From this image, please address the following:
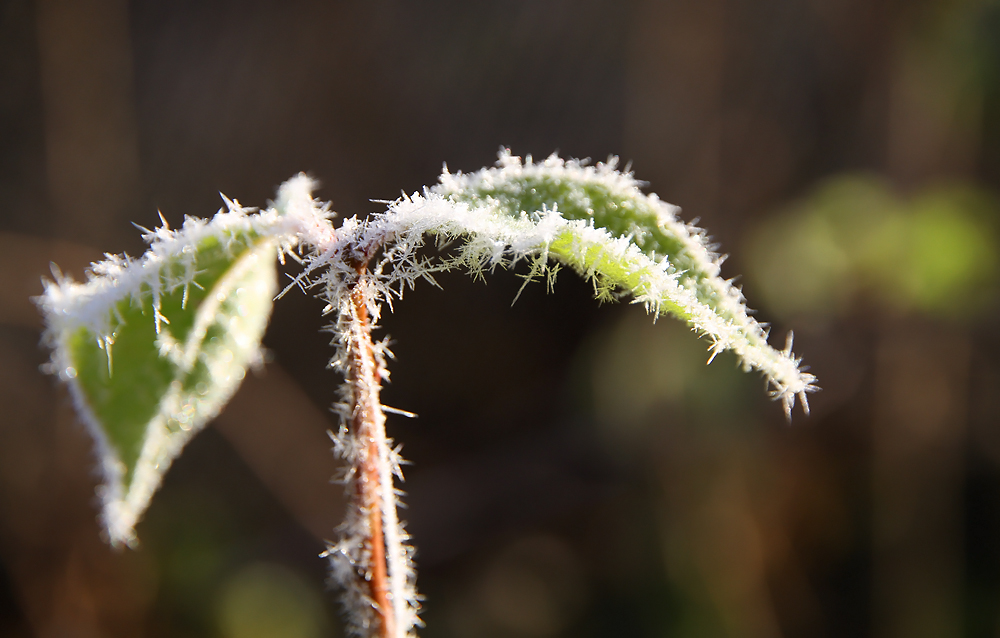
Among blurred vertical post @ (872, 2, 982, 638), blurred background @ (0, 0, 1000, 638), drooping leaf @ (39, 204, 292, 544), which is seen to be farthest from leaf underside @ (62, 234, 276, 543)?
blurred vertical post @ (872, 2, 982, 638)

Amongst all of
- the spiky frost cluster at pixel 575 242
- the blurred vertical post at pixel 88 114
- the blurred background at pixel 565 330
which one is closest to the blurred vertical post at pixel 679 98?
the blurred background at pixel 565 330

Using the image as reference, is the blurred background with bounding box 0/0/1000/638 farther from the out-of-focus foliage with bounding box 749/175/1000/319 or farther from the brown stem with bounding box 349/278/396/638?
the brown stem with bounding box 349/278/396/638

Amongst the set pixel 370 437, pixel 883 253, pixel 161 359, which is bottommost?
pixel 370 437

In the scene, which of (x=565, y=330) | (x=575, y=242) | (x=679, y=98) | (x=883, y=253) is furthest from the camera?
(x=565, y=330)

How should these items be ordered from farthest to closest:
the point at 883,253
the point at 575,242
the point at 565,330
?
the point at 565,330 → the point at 883,253 → the point at 575,242

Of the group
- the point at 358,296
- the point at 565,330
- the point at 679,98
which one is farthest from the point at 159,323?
the point at 679,98

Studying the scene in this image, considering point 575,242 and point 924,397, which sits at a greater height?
point 924,397

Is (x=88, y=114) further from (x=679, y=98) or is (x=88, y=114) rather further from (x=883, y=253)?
(x=883, y=253)

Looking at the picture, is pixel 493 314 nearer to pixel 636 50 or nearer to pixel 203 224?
pixel 636 50
